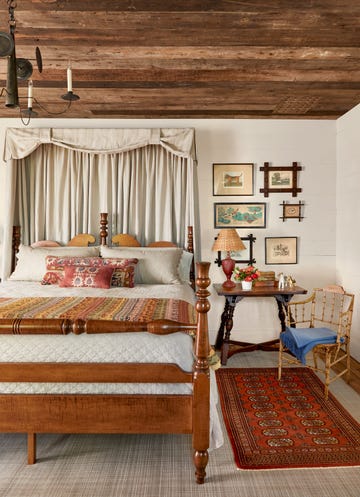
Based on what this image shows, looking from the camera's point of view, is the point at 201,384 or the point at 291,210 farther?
the point at 291,210

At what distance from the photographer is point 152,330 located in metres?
1.94

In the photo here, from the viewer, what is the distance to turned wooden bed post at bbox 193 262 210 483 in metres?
1.95

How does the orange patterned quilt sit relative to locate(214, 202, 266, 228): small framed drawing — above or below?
below

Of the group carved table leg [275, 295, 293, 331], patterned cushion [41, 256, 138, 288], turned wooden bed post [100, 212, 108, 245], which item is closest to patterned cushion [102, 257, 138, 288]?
patterned cushion [41, 256, 138, 288]

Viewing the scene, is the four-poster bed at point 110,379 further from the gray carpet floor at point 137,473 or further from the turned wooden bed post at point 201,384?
the gray carpet floor at point 137,473

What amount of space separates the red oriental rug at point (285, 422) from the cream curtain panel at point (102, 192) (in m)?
1.77

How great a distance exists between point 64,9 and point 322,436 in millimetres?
3118

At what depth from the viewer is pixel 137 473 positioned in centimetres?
206

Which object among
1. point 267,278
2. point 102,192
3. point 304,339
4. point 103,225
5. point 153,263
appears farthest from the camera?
point 102,192

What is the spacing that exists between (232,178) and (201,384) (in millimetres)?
2746

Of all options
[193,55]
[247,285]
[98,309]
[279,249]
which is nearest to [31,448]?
[98,309]

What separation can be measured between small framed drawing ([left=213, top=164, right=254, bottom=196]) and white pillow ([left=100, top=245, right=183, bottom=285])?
0.99 metres

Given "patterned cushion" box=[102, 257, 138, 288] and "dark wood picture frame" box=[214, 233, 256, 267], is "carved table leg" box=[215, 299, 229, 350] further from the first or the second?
"patterned cushion" box=[102, 257, 138, 288]

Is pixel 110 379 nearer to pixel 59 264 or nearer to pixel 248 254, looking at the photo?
pixel 59 264
